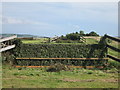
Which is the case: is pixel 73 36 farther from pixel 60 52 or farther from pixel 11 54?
pixel 11 54

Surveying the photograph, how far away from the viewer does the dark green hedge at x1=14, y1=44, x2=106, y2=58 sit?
1352cm

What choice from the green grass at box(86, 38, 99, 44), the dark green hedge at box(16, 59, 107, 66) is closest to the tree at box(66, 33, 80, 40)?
the green grass at box(86, 38, 99, 44)

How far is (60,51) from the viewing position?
13680mm

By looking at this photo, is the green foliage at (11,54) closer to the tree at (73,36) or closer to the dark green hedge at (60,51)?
the dark green hedge at (60,51)

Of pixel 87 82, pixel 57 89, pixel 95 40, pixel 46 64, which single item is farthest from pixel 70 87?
pixel 95 40

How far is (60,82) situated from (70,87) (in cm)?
87

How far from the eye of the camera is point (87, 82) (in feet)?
28.2

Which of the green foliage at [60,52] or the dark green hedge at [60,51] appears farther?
the dark green hedge at [60,51]

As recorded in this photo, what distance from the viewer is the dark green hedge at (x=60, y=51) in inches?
532

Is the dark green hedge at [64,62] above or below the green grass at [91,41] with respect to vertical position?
below

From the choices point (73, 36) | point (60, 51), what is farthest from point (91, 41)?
point (60, 51)

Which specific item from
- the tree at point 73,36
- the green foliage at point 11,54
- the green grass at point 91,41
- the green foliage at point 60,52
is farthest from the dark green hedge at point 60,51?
the tree at point 73,36

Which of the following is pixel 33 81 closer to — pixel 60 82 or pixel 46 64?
pixel 60 82

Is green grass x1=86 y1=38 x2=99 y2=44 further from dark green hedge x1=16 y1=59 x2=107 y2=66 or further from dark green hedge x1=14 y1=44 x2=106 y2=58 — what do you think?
dark green hedge x1=16 y1=59 x2=107 y2=66
